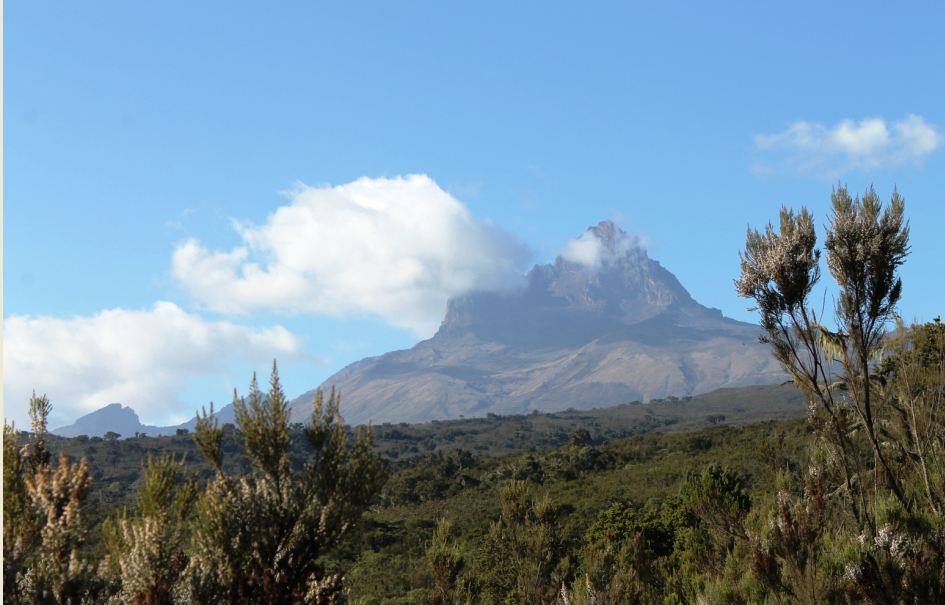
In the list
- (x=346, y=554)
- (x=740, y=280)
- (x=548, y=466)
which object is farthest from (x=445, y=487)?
(x=740, y=280)

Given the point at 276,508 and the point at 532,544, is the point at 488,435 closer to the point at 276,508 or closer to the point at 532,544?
the point at 532,544

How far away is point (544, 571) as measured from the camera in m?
20.7

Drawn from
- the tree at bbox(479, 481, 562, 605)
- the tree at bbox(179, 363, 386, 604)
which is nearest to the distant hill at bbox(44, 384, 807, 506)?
the tree at bbox(479, 481, 562, 605)

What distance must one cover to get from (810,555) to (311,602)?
6340 mm

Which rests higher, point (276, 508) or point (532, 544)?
point (276, 508)

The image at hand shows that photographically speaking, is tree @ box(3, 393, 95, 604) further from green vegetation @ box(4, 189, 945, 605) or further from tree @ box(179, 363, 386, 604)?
tree @ box(179, 363, 386, 604)

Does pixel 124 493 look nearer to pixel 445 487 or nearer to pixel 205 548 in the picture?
pixel 445 487

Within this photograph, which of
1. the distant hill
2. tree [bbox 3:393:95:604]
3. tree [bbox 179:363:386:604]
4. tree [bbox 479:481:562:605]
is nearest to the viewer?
tree [bbox 3:393:95:604]

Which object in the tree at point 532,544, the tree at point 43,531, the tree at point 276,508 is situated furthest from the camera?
the tree at point 532,544

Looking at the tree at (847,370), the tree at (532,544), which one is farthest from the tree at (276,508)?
the tree at (532,544)

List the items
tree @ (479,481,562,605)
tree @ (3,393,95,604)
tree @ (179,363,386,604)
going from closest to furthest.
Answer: tree @ (3,393,95,604) → tree @ (179,363,386,604) → tree @ (479,481,562,605)

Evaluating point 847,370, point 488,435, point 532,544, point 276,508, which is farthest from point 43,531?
point 488,435

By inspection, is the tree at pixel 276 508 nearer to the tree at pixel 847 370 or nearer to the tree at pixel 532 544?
the tree at pixel 847 370

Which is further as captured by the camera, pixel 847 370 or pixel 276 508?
pixel 847 370
